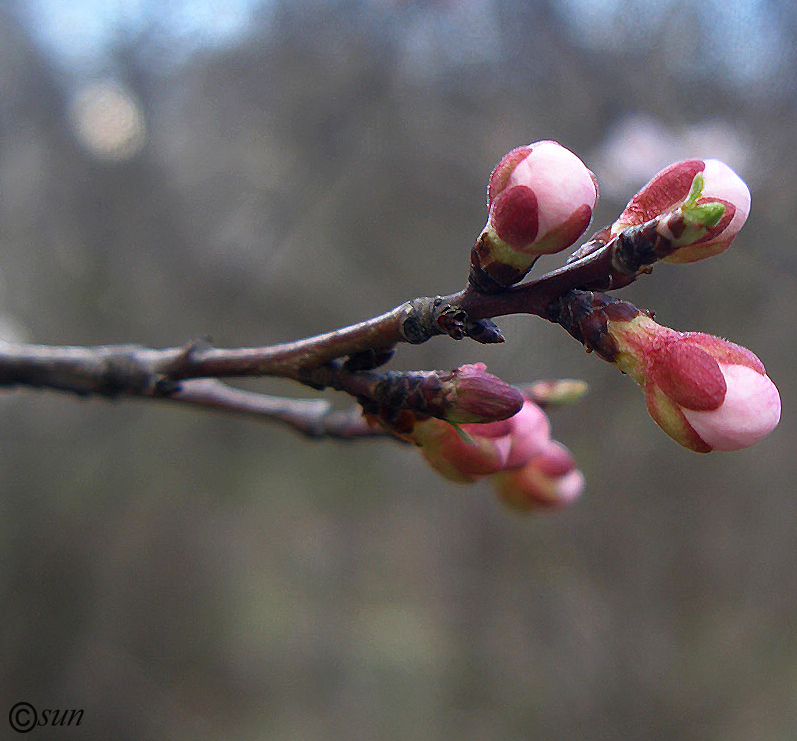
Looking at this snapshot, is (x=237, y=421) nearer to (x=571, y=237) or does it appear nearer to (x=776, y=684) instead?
(x=776, y=684)

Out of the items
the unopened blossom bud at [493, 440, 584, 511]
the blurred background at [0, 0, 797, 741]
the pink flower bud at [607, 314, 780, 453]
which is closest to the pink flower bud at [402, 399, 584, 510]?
the unopened blossom bud at [493, 440, 584, 511]

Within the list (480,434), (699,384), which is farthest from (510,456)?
(699,384)

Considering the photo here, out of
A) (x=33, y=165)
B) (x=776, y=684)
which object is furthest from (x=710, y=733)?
(x=33, y=165)

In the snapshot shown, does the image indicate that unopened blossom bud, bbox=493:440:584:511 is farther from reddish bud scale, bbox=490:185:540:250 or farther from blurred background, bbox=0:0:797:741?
blurred background, bbox=0:0:797:741

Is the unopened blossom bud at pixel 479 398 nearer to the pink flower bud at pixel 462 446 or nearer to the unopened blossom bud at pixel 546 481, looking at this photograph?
the pink flower bud at pixel 462 446

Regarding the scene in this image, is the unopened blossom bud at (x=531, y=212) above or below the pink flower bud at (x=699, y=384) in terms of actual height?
above

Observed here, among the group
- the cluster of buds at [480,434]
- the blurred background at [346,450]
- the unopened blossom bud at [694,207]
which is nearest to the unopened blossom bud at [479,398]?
the cluster of buds at [480,434]

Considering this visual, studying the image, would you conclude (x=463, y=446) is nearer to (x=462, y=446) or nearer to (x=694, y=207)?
(x=462, y=446)
